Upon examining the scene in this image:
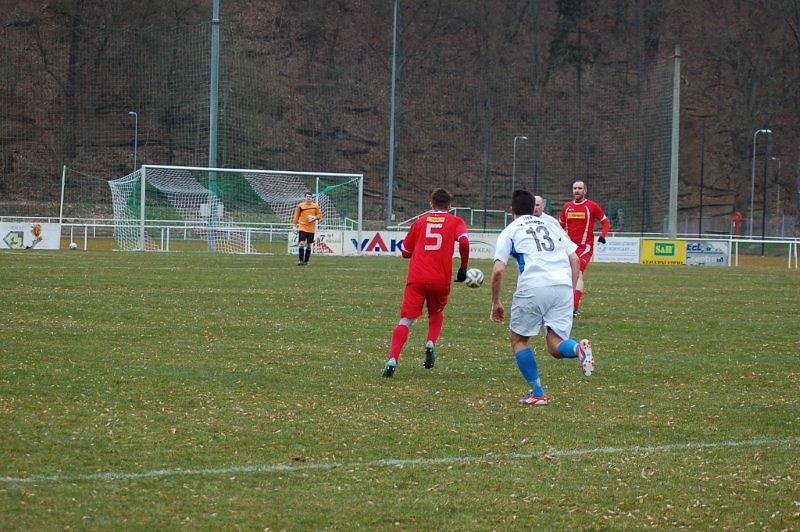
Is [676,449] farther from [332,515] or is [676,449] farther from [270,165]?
[270,165]

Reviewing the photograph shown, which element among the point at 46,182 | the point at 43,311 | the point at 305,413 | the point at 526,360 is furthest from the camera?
the point at 46,182

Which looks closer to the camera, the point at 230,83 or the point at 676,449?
the point at 676,449

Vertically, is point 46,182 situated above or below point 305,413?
above

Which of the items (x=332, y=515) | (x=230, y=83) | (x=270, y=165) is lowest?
(x=332, y=515)

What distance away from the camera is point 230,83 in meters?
55.8

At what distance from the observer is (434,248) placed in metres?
10.2

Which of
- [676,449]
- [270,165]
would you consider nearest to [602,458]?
[676,449]

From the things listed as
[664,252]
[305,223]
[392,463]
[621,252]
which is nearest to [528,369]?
[392,463]

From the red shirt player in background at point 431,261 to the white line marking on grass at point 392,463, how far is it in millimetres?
3419

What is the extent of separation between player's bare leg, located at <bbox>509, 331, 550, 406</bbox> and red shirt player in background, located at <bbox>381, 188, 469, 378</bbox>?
5.38ft

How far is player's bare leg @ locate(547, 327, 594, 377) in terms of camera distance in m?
8.24

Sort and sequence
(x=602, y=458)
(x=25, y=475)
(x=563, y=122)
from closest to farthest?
(x=25, y=475)
(x=602, y=458)
(x=563, y=122)

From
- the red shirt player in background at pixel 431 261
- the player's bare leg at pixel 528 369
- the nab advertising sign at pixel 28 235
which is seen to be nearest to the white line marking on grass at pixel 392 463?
the player's bare leg at pixel 528 369

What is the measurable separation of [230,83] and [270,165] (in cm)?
468
